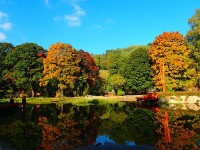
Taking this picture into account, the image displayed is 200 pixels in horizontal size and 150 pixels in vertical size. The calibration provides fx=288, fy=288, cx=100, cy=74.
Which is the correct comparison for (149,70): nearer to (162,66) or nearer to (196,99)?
(162,66)

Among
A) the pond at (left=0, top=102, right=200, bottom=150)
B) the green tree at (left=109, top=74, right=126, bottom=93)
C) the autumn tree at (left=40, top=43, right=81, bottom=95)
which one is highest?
the autumn tree at (left=40, top=43, right=81, bottom=95)

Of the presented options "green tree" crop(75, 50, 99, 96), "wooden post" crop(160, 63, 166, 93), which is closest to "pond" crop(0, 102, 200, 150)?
"wooden post" crop(160, 63, 166, 93)

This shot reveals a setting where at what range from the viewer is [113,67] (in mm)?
93812

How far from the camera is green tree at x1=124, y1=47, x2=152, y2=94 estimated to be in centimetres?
7906

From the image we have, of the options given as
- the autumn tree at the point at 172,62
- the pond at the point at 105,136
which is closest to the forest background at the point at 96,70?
the autumn tree at the point at 172,62

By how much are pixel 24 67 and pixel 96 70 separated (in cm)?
2126

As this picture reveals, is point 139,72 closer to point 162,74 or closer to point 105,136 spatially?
point 162,74

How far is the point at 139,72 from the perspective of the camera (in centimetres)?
7931

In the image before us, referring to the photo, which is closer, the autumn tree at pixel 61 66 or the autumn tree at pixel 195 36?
the autumn tree at pixel 195 36

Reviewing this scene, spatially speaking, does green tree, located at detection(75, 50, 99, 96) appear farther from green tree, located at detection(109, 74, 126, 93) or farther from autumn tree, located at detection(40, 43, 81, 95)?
green tree, located at detection(109, 74, 126, 93)

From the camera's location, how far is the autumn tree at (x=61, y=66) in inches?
2977

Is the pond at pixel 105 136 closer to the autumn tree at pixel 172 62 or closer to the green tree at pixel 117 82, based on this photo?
the autumn tree at pixel 172 62

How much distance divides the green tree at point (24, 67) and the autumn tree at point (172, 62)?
3293cm

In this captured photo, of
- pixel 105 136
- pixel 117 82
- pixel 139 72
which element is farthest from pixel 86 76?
pixel 105 136
